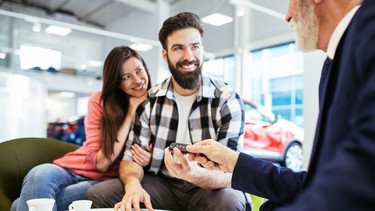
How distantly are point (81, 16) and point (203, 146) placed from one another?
27.4 feet

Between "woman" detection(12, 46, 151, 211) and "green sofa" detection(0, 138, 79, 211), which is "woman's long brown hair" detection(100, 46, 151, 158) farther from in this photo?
"green sofa" detection(0, 138, 79, 211)

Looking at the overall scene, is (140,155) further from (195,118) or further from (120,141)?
(195,118)

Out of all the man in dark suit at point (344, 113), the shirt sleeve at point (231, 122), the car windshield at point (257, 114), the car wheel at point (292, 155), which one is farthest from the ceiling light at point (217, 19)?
the man in dark suit at point (344, 113)

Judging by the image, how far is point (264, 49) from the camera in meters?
6.20

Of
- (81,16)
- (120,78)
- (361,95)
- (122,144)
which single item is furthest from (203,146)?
(81,16)

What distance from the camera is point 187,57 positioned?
172 centimetres

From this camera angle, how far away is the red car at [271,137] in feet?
13.7

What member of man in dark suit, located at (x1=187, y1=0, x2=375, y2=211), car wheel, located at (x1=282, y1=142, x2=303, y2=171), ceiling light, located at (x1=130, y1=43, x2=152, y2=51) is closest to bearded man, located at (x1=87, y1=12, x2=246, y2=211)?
man in dark suit, located at (x1=187, y1=0, x2=375, y2=211)

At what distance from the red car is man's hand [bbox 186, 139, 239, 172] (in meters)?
3.05

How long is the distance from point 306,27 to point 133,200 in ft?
2.91

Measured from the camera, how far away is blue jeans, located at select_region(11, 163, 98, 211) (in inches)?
60.4

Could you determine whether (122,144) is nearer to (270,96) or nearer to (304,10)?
(304,10)

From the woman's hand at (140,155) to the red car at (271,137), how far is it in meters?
2.56

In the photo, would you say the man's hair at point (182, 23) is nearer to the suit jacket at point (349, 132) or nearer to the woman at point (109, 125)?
the woman at point (109, 125)
